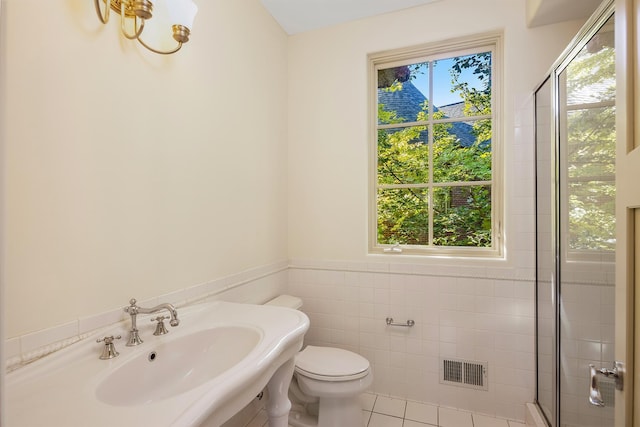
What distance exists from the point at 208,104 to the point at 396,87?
51.7 inches

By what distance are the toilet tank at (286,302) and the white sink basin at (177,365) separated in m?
0.76

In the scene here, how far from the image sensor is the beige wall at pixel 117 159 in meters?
0.88

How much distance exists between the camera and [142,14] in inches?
41.9

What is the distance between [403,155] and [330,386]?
1498mm

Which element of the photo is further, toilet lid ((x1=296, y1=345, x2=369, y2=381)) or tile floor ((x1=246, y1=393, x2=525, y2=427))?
tile floor ((x1=246, y1=393, x2=525, y2=427))

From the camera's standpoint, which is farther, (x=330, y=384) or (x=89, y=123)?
(x=330, y=384)

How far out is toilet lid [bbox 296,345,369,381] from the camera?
1.62 metres

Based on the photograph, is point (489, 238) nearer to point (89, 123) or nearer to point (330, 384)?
point (330, 384)

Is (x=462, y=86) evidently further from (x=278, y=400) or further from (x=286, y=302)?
(x=278, y=400)

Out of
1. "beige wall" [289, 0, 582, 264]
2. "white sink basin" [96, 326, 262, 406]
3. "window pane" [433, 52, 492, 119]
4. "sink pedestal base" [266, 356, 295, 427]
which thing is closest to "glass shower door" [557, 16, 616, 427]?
"beige wall" [289, 0, 582, 264]

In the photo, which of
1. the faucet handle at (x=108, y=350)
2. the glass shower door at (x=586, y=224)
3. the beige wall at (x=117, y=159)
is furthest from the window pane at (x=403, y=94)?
the faucet handle at (x=108, y=350)

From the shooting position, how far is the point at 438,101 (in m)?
2.13

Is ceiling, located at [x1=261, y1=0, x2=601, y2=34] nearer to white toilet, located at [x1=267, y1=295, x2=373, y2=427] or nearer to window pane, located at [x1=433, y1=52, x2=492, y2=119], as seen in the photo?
window pane, located at [x1=433, y1=52, x2=492, y2=119]

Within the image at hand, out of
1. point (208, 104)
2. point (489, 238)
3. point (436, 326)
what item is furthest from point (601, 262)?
point (208, 104)
